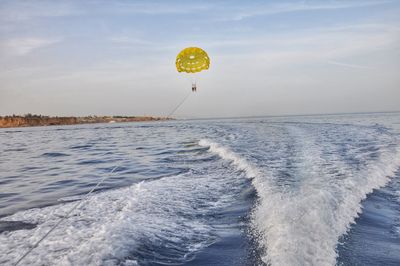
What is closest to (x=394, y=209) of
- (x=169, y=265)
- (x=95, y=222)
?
(x=169, y=265)

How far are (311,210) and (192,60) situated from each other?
1770cm

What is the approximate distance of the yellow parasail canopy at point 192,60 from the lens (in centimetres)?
2214

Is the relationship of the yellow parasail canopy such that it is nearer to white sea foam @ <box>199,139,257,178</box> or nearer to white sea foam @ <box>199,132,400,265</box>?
white sea foam @ <box>199,139,257,178</box>

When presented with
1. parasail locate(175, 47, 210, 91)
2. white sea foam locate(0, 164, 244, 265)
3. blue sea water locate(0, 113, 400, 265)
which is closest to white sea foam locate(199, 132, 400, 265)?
blue sea water locate(0, 113, 400, 265)

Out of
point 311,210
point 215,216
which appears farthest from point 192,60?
point 311,210

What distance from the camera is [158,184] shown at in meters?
9.59

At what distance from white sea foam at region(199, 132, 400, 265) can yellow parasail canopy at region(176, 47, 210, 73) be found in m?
12.6

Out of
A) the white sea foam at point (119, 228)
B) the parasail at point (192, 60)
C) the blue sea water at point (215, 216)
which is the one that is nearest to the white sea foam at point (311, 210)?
the blue sea water at point (215, 216)

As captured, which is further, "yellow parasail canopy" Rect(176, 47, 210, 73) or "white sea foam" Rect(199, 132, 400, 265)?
"yellow parasail canopy" Rect(176, 47, 210, 73)

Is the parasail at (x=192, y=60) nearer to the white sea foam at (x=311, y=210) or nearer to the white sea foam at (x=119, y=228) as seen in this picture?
the white sea foam at (x=311, y=210)

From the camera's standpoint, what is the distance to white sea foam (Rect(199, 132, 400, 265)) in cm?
428

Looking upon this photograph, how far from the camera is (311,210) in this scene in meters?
5.82

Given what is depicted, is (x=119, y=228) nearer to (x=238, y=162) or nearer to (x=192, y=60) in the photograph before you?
(x=238, y=162)

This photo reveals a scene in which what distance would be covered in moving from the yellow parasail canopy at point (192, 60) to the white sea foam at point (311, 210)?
12.6 m
